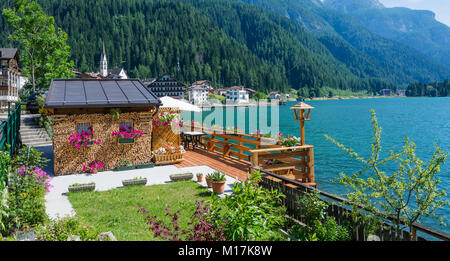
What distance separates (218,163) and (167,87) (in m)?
163

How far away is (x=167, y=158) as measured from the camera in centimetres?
1596

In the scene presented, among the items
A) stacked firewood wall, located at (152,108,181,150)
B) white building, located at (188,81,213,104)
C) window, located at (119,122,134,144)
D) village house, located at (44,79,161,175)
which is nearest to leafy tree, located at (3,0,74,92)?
village house, located at (44,79,161,175)

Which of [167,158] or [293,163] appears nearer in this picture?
[293,163]

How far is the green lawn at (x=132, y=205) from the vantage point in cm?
771

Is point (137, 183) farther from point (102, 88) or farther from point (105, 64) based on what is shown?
point (105, 64)

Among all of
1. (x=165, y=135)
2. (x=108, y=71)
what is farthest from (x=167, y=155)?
(x=108, y=71)

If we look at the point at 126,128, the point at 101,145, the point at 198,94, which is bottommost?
the point at 101,145

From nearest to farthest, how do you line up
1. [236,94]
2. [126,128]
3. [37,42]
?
[126,128] → [37,42] → [236,94]

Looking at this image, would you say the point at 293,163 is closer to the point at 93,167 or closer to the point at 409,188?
the point at 409,188

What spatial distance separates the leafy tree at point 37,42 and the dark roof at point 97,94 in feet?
57.1

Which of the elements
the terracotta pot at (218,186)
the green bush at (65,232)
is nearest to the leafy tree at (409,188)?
the green bush at (65,232)

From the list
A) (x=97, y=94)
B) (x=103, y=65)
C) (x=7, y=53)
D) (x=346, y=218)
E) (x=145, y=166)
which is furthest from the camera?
(x=103, y=65)

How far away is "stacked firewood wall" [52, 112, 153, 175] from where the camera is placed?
13.7m

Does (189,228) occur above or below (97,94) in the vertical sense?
below
